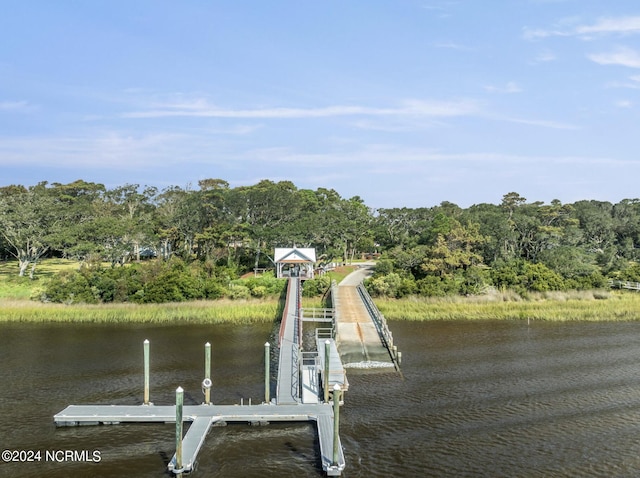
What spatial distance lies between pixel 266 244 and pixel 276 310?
2039cm

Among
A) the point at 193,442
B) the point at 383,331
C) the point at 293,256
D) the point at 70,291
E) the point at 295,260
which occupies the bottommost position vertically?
the point at 193,442

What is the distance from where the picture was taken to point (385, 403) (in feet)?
71.8

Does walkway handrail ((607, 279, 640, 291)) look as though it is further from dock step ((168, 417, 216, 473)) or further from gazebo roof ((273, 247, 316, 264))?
dock step ((168, 417, 216, 473))

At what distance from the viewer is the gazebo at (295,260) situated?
2071 inches

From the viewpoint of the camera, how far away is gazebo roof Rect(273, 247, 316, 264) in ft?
173

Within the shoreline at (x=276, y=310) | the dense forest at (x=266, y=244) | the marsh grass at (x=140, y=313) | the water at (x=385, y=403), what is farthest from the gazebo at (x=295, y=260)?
the water at (x=385, y=403)

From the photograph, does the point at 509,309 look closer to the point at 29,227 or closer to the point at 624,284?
the point at 624,284

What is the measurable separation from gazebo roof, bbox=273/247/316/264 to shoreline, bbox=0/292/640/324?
9.47 metres

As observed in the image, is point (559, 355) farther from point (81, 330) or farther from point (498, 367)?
point (81, 330)

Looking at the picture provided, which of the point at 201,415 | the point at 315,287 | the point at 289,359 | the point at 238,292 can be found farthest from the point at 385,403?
the point at 315,287

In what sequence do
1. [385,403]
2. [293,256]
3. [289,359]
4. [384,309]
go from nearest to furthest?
[385,403] < [289,359] < [384,309] < [293,256]

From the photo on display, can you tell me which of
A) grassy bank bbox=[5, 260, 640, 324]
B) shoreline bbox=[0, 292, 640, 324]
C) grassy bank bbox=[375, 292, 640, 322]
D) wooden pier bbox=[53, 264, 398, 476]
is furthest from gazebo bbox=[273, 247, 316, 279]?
wooden pier bbox=[53, 264, 398, 476]

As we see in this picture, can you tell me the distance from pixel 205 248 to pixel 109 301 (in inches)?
750

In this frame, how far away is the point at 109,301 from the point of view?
4284cm
